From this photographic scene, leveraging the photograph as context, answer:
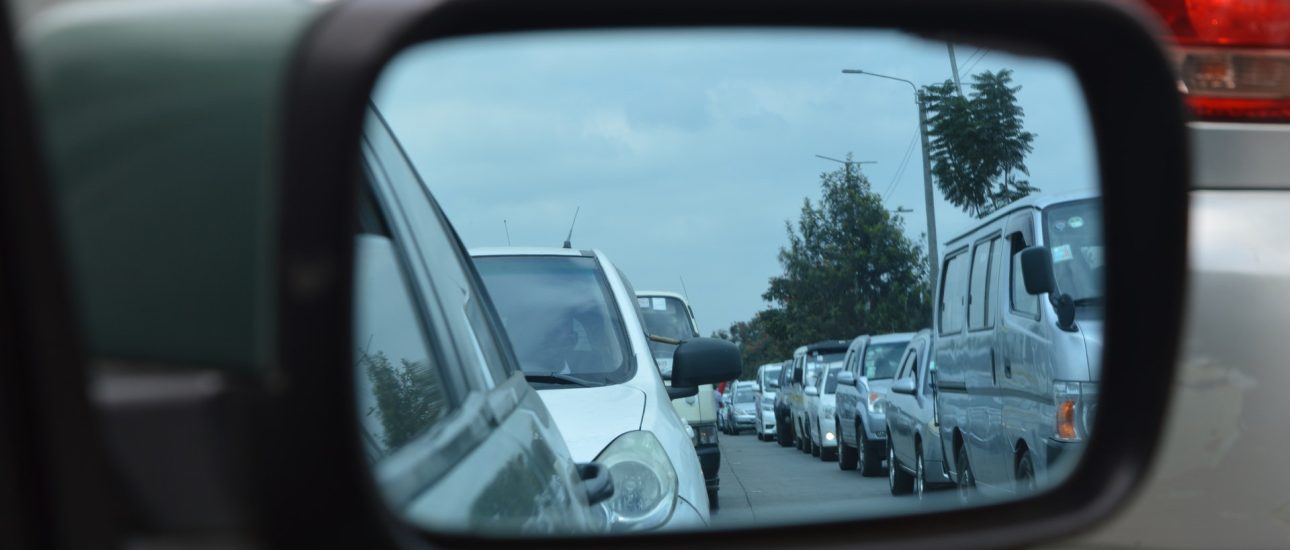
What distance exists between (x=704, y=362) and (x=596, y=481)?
6.83 ft

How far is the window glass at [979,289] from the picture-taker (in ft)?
30.7

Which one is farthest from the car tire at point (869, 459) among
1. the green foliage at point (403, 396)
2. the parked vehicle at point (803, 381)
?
the green foliage at point (403, 396)

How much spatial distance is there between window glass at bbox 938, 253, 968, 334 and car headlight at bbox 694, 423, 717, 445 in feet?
7.17

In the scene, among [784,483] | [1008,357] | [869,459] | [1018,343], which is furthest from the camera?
[869,459]

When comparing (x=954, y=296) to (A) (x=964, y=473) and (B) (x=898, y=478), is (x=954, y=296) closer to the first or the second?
(A) (x=964, y=473)

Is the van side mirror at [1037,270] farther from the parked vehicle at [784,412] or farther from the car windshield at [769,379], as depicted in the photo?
the car windshield at [769,379]

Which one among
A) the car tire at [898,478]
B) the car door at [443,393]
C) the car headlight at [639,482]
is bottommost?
the car tire at [898,478]

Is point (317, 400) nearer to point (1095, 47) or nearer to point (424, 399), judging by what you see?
point (424, 399)

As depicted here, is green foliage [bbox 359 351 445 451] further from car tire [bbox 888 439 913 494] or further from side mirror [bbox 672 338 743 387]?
car tire [bbox 888 439 913 494]

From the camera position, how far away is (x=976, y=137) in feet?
14.0

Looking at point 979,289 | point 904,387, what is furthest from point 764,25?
point 904,387

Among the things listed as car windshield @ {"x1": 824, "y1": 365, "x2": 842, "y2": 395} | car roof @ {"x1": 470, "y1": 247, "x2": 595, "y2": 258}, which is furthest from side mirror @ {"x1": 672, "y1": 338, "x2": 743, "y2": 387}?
car windshield @ {"x1": 824, "y1": 365, "x2": 842, "y2": 395}

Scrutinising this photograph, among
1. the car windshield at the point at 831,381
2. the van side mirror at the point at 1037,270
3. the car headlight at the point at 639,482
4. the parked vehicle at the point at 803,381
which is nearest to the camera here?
the car headlight at the point at 639,482

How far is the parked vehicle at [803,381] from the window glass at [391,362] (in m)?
22.7
